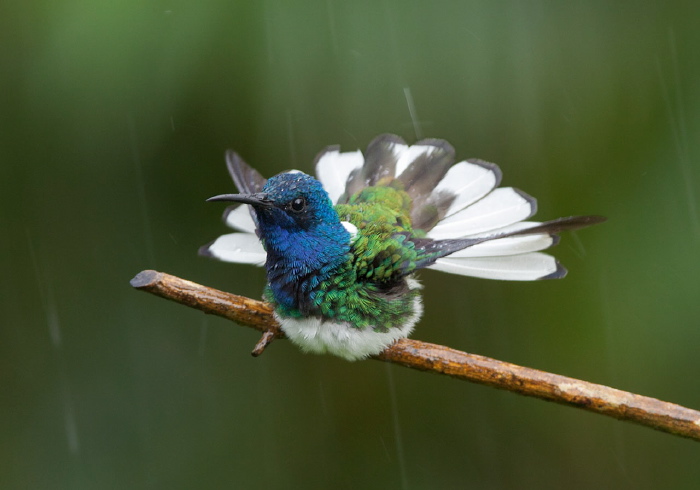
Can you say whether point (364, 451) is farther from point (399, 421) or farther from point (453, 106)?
point (453, 106)

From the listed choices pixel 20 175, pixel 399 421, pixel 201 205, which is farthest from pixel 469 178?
pixel 20 175

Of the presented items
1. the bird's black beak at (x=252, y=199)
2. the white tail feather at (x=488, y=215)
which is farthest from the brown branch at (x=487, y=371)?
the white tail feather at (x=488, y=215)

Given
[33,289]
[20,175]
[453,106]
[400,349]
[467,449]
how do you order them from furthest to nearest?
1. [467,449]
2. [33,289]
3. [20,175]
4. [453,106]
5. [400,349]

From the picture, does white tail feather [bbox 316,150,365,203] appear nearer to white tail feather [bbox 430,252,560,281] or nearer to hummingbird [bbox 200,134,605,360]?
hummingbird [bbox 200,134,605,360]

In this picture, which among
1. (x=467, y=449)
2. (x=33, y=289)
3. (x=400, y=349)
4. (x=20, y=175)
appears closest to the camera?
(x=400, y=349)

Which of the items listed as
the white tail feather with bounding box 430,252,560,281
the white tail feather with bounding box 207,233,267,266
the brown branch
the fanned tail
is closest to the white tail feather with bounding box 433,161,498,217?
the fanned tail

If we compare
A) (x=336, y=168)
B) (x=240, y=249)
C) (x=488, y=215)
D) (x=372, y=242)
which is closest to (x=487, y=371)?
(x=372, y=242)
